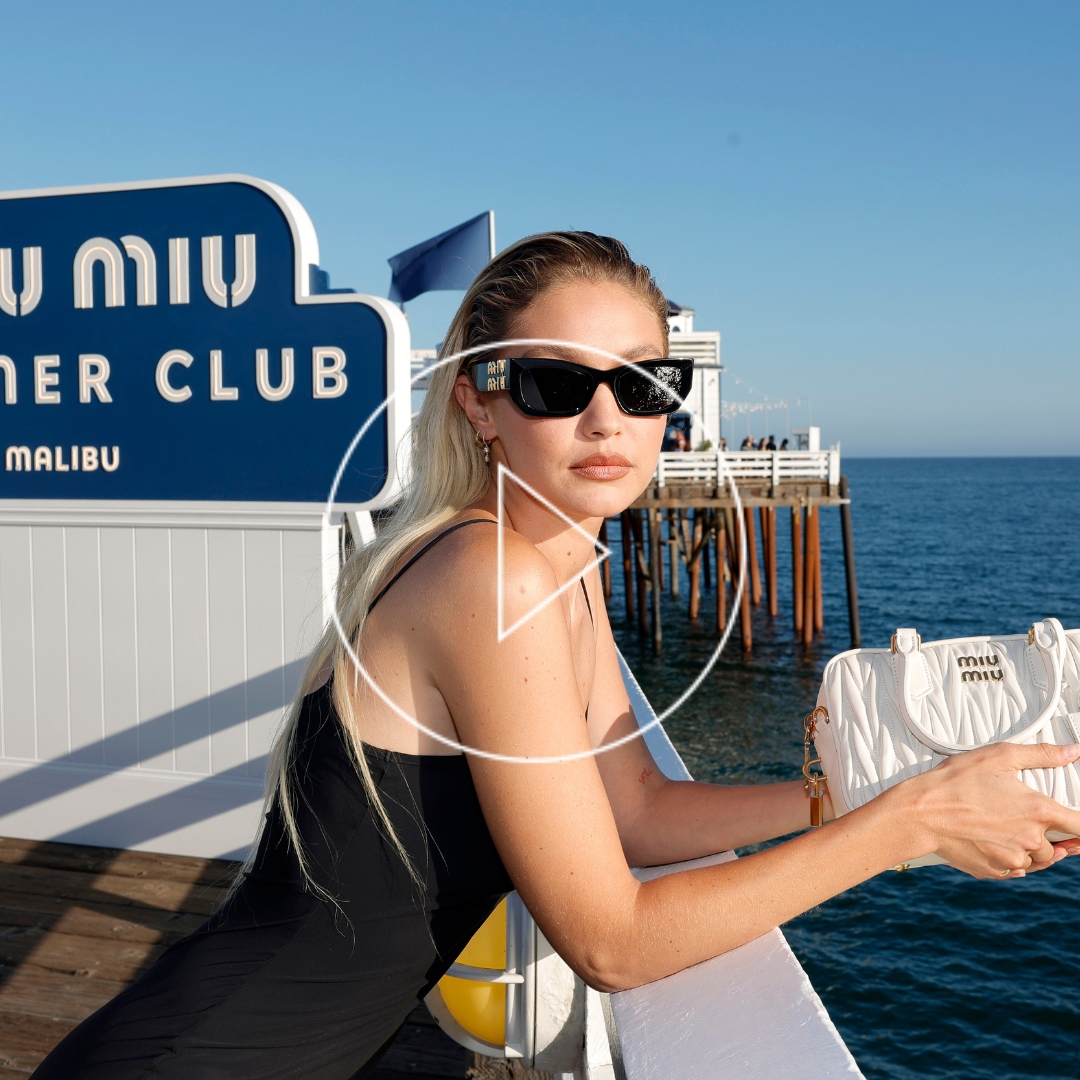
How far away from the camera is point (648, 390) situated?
4.28 ft

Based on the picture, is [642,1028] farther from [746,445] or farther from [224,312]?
[746,445]

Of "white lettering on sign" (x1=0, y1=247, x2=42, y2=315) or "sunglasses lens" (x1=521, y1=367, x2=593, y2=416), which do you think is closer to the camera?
"sunglasses lens" (x1=521, y1=367, x2=593, y2=416)

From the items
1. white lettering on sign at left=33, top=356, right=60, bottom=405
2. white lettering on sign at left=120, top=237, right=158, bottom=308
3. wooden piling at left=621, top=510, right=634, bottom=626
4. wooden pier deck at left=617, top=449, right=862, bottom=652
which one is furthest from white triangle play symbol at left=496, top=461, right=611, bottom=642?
wooden piling at left=621, top=510, right=634, bottom=626

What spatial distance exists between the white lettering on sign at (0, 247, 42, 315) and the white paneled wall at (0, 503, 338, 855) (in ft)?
2.75

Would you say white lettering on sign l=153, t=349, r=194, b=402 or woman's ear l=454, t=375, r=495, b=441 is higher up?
white lettering on sign l=153, t=349, r=194, b=402

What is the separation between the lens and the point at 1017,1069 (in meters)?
7.75

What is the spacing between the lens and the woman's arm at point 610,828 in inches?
41.3

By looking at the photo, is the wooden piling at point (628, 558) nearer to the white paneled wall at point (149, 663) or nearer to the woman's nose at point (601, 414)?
the white paneled wall at point (149, 663)

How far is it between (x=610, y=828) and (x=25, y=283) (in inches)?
153

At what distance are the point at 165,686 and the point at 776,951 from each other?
3335mm

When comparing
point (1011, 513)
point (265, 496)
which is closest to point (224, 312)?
point (265, 496)

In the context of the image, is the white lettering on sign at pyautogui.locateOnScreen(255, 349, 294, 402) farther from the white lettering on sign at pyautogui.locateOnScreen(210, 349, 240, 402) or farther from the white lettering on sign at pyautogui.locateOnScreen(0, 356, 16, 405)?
the white lettering on sign at pyautogui.locateOnScreen(0, 356, 16, 405)

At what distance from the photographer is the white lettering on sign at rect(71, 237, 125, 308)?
388 centimetres

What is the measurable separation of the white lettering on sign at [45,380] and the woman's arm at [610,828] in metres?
3.50
